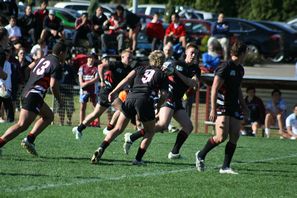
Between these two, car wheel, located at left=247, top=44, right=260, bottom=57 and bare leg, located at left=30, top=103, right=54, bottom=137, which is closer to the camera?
bare leg, located at left=30, top=103, right=54, bottom=137

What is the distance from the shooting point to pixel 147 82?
1252 cm

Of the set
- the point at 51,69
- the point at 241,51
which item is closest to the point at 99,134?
the point at 51,69

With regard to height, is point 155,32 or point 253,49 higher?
point 155,32

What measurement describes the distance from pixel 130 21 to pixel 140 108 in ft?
52.1

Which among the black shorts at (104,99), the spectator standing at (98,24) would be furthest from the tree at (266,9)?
the black shorts at (104,99)

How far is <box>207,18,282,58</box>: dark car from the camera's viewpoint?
39.5m

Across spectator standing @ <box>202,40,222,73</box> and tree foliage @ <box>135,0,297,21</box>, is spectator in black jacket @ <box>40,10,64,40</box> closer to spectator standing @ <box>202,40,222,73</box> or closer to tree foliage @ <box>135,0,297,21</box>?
spectator standing @ <box>202,40,222,73</box>

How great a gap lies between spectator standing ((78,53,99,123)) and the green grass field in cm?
498

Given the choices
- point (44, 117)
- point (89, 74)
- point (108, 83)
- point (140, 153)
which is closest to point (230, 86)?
point (140, 153)

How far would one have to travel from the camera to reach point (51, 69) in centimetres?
1283

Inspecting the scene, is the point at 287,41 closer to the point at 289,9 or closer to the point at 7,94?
the point at 289,9

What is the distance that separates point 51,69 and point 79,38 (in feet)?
52.4

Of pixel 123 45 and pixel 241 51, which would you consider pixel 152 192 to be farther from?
pixel 123 45

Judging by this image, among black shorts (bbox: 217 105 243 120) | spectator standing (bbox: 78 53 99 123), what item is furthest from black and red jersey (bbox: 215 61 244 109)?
→ spectator standing (bbox: 78 53 99 123)
